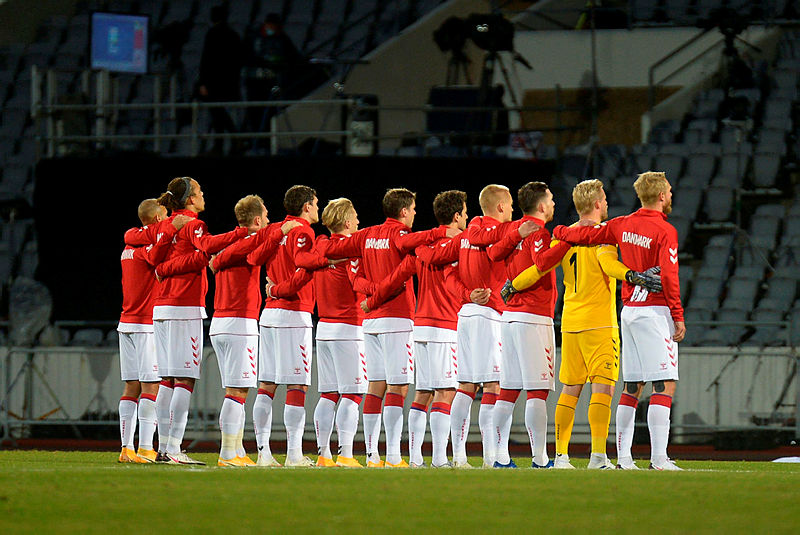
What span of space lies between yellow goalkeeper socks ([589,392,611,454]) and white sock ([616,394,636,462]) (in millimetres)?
96

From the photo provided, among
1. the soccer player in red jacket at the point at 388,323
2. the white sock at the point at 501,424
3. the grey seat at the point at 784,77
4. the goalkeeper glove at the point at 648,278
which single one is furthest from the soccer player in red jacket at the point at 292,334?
the grey seat at the point at 784,77

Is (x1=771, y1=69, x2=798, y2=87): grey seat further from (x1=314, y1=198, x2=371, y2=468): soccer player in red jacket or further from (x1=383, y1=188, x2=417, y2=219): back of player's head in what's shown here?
(x1=314, y1=198, x2=371, y2=468): soccer player in red jacket

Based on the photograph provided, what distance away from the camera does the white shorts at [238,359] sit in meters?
11.0

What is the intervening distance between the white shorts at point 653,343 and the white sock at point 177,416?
12.1ft

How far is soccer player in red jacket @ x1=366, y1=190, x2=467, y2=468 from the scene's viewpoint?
10.6 metres

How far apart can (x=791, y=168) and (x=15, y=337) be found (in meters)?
11.1

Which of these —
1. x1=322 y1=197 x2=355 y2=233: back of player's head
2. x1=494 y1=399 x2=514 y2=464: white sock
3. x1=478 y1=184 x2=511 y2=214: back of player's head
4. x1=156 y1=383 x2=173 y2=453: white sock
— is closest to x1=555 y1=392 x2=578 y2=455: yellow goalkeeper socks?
x1=494 y1=399 x2=514 y2=464: white sock

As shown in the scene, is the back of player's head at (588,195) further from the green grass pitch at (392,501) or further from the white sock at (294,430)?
the white sock at (294,430)

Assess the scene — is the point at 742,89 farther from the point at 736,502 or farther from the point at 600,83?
the point at 736,502

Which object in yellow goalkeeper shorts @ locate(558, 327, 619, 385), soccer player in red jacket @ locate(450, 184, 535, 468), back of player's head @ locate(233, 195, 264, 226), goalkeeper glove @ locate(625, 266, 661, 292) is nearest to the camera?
goalkeeper glove @ locate(625, 266, 661, 292)

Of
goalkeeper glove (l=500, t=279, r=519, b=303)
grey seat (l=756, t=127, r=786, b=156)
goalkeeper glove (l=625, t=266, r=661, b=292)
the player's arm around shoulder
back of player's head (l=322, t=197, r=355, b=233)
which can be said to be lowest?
goalkeeper glove (l=500, t=279, r=519, b=303)

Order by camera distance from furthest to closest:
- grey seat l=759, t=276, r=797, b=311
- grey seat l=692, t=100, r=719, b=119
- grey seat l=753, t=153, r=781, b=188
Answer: grey seat l=692, t=100, r=719, b=119
grey seat l=753, t=153, r=781, b=188
grey seat l=759, t=276, r=797, b=311

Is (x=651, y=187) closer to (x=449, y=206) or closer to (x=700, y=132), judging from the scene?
(x=449, y=206)

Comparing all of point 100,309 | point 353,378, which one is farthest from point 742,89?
point 353,378
